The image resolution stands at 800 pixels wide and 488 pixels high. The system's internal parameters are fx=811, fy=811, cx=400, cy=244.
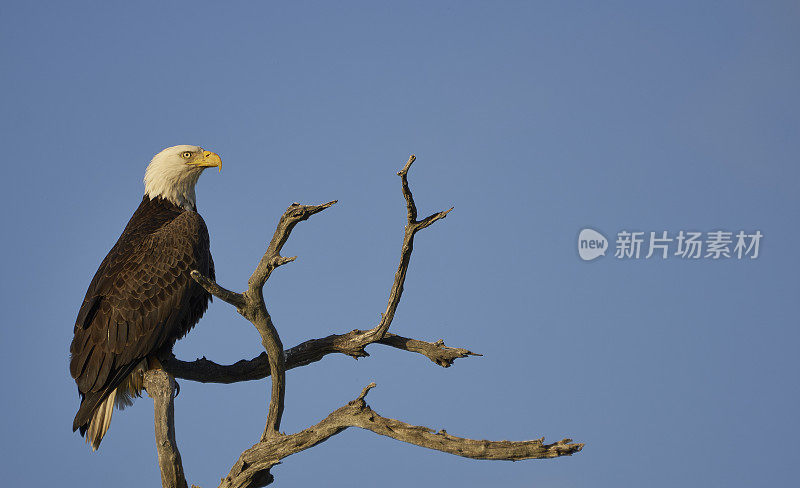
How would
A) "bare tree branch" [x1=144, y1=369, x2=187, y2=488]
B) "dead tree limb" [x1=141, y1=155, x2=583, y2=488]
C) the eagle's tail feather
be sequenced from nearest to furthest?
"dead tree limb" [x1=141, y1=155, x2=583, y2=488] < "bare tree branch" [x1=144, y1=369, x2=187, y2=488] < the eagle's tail feather

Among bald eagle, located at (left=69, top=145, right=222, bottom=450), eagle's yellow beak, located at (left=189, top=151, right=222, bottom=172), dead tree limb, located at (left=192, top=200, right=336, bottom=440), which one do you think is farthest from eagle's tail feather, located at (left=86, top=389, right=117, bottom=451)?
eagle's yellow beak, located at (left=189, top=151, right=222, bottom=172)

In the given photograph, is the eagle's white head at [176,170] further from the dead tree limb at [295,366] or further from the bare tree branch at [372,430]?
the bare tree branch at [372,430]

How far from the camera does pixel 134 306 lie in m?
6.77

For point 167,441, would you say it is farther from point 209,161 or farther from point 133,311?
point 209,161

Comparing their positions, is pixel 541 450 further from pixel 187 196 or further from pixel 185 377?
pixel 187 196

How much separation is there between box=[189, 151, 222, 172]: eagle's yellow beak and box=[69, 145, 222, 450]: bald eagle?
0.66 metres

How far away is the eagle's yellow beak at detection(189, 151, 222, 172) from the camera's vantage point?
784cm

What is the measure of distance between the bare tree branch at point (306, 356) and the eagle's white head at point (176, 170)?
176 centimetres

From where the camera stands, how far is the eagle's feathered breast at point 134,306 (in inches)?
263

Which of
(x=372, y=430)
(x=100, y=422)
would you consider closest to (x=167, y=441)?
(x=100, y=422)

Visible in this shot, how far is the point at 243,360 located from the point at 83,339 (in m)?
1.37

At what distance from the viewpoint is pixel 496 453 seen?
5.11 metres

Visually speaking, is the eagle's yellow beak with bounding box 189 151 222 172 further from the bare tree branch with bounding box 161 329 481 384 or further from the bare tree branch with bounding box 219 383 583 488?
the bare tree branch with bounding box 219 383 583 488

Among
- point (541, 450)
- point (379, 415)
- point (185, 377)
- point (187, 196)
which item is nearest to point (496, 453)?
point (541, 450)
